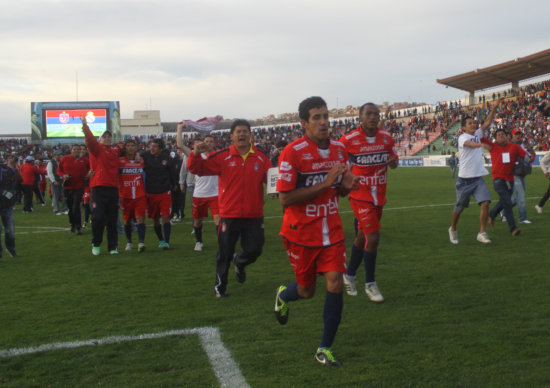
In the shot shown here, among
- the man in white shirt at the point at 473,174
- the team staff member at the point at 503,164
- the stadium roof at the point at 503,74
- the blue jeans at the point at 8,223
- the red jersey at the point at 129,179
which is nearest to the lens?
the man in white shirt at the point at 473,174

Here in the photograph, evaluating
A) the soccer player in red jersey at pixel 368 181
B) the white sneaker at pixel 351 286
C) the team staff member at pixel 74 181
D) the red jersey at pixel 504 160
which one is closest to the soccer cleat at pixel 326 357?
the soccer player in red jersey at pixel 368 181

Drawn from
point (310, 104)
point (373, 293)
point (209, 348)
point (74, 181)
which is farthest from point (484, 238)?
point (74, 181)

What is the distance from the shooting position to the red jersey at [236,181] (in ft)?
21.0

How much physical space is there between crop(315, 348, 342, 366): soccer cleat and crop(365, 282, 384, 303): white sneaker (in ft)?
6.23

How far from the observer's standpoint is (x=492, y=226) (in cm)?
1141

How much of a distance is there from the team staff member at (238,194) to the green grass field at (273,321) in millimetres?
575

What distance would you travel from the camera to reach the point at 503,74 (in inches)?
2169

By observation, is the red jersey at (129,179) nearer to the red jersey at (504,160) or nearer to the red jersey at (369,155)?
the red jersey at (369,155)

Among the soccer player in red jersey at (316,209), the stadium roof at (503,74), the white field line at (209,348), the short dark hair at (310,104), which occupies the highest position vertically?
the stadium roof at (503,74)

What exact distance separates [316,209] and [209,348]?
1601 millimetres

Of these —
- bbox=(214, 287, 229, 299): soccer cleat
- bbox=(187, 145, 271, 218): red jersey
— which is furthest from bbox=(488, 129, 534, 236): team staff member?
bbox=(214, 287, 229, 299): soccer cleat

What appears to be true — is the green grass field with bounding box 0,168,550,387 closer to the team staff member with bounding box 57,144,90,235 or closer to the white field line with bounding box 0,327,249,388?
the white field line with bounding box 0,327,249,388

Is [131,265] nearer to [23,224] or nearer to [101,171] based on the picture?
[101,171]

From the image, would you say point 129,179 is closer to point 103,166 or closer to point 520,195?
point 103,166
